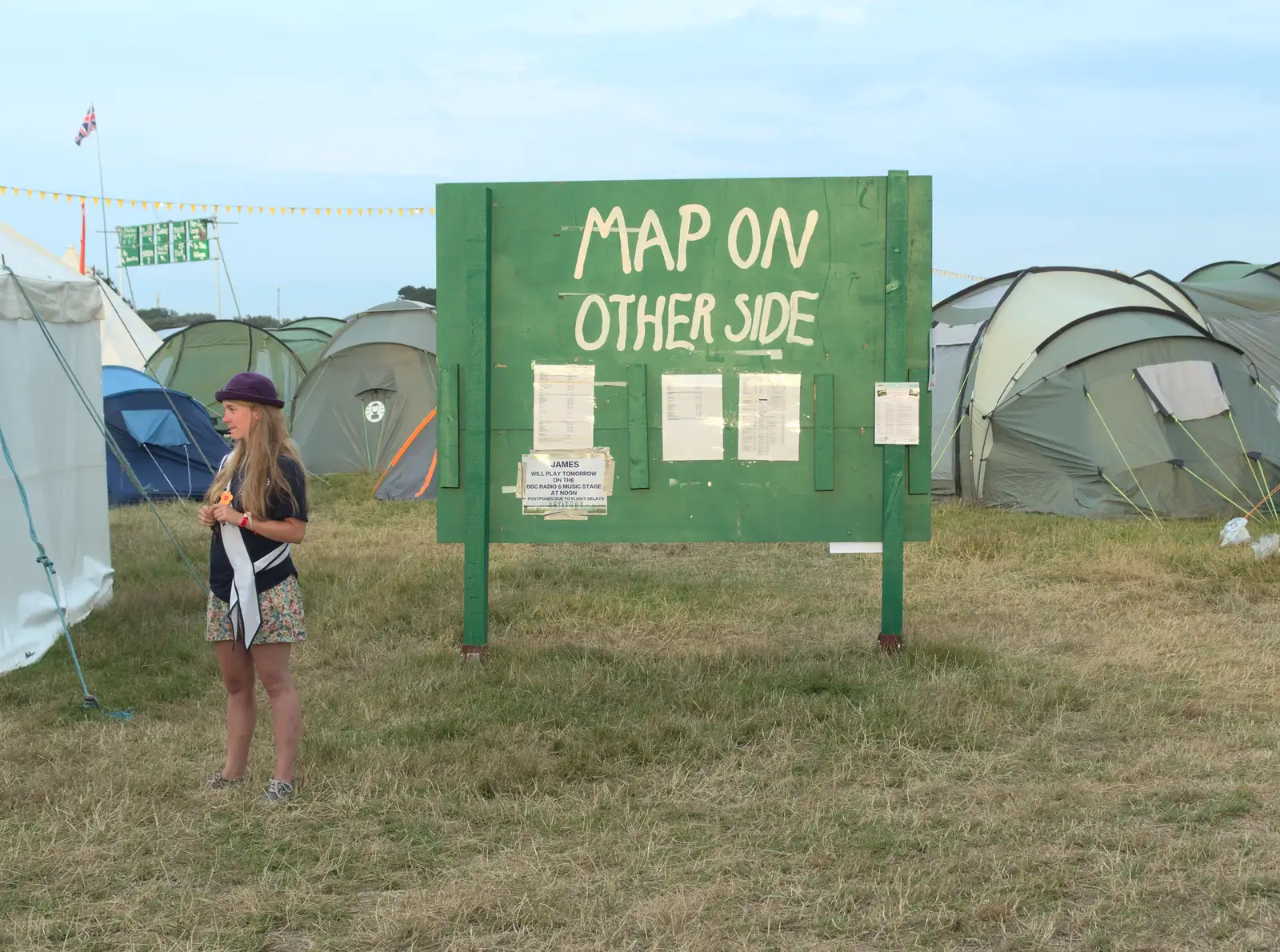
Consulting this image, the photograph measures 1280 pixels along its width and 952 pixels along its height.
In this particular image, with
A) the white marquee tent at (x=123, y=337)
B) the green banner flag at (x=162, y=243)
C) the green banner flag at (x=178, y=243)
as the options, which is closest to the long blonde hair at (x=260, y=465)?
the white marquee tent at (x=123, y=337)

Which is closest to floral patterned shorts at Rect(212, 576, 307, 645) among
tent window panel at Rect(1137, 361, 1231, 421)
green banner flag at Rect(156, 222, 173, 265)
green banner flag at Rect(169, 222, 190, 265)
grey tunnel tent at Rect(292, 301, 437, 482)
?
tent window panel at Rect(1137, 361, 1231, 421)

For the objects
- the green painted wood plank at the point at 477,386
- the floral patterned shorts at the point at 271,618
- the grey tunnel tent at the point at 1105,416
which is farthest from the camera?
the grey tunnel tent at the point at 1105,416

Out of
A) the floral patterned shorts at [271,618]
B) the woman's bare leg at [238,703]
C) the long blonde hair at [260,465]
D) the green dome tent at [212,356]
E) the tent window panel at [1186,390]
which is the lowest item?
the woman's bare leg at [238,703]

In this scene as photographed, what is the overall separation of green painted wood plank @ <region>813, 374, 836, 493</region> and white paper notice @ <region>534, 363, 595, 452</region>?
3.60 feet

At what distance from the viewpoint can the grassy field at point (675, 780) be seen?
338cm

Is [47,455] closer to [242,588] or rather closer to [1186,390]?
[242,588]

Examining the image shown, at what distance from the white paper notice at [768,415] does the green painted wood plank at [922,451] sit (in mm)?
564

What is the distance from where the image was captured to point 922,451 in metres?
6.13

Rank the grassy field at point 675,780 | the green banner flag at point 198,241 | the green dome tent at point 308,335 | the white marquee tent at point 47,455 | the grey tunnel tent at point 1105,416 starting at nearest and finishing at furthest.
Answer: the grassy field at point 675,780 < the white marquee tent at point 47,455 < the grey tunnel tent at point 1105,416 < the green dome tent at point 308,335 < the green banner flag at point 198,241

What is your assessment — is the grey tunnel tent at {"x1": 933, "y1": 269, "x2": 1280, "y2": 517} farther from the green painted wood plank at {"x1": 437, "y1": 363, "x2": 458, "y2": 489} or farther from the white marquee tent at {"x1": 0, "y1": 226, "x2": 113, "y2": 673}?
the white marquee tent at {"x1": 0, "y1": 226, "x2": 113, "y2": 673}

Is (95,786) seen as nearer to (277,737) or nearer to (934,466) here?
(277,737)

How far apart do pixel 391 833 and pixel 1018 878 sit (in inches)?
75.8

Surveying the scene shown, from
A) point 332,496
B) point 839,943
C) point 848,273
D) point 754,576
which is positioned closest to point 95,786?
point 839,943

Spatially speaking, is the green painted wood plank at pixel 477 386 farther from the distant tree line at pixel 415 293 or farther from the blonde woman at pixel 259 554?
the distant tree line at pixel 415 293
